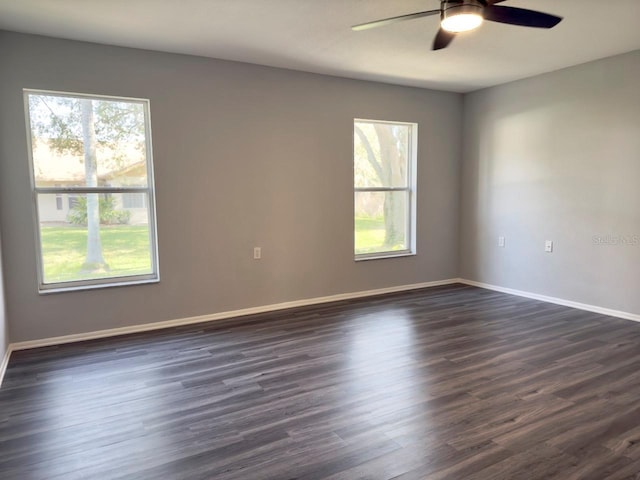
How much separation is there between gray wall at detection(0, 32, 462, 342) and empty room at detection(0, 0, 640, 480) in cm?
2

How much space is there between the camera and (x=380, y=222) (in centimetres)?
541

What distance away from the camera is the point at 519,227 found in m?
5.12

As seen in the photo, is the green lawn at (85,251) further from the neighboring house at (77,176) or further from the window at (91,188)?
the neighboring house at (77,176)

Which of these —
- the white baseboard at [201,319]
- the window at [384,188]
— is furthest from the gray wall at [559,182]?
the white baseboard at [201,319]

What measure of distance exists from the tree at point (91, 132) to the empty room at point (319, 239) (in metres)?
0.02

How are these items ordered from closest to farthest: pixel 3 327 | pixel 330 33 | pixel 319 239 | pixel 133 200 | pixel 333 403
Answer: pixel 333 403 → pixel 3 327 → pixel 330 33 → pixel 133 200 → pixel 319 239

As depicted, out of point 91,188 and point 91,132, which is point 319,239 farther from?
point 91,132

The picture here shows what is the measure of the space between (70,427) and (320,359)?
65.3 inches

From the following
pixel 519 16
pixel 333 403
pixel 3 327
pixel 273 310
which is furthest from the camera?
pixel 273 310

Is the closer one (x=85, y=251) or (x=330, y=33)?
(x=330, y=33)

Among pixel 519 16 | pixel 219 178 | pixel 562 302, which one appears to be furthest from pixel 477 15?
pixel 562 302

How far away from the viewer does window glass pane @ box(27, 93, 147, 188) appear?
355cm

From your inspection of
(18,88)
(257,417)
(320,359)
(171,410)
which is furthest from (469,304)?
(18,88)

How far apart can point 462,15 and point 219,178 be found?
2.69m
